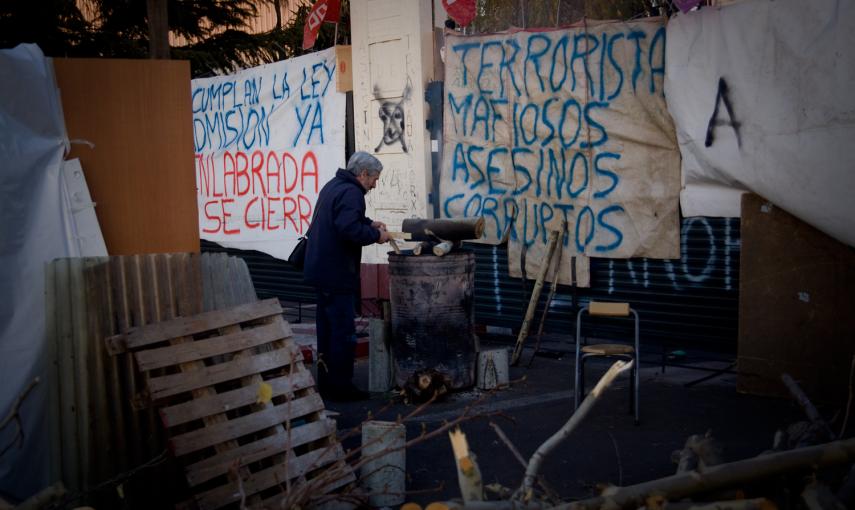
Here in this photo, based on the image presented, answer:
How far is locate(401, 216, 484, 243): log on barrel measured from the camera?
786cm

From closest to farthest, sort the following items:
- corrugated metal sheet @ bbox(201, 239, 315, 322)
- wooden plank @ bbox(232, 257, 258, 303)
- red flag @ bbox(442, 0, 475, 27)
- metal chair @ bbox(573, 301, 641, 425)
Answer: wooden plank @ bbox(232, 257, 258, 303) → metal chair @ bbox(573, 301, 641, 425) → red flag @ bbox(442, 0, 475, 27) → corrugated metal sheet @ bbox(201, 239, 315, 322)

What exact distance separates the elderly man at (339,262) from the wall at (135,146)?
169cm

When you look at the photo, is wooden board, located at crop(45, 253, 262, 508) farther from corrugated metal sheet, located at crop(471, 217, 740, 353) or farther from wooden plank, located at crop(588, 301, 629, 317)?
corrugated metal sheet, located at crop(471, 217, 740, 353)

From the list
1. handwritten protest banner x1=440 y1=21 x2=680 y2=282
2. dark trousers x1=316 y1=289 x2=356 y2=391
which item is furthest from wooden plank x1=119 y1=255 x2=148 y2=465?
handwritten protest banner x1=440 y1=21 x2=680 y2=282

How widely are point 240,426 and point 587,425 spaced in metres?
2.85

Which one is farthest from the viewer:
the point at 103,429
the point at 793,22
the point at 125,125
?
the point at 793,22

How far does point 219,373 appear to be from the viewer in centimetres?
514

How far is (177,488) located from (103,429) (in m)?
0.56

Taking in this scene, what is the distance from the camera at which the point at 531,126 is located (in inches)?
372

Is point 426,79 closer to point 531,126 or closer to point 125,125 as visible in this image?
point 531,126

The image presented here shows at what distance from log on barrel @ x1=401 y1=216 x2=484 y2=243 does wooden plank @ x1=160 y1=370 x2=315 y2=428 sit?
2.83 metres

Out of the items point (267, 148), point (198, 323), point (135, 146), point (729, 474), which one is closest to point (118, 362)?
point (198, 323)

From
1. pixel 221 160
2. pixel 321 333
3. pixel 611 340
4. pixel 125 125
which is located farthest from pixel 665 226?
pixel 221 160

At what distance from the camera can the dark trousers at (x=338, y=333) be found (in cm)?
775
